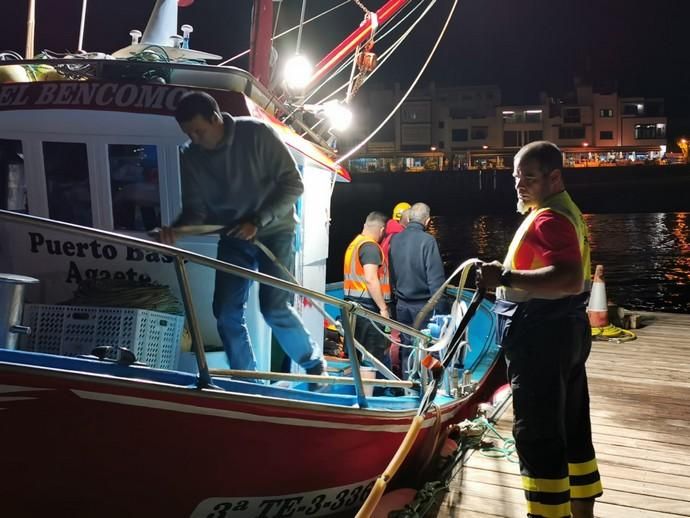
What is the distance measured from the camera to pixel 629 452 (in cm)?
442

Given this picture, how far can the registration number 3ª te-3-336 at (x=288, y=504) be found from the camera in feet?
9.35

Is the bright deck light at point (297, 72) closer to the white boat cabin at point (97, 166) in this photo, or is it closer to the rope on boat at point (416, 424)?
the white boat cabin at point (97, 166)

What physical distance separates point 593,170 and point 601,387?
244 feet

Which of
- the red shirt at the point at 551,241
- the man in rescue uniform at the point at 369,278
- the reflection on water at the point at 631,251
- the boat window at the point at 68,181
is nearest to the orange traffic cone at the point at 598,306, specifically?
the man in rescue uniform at the point at 369,278

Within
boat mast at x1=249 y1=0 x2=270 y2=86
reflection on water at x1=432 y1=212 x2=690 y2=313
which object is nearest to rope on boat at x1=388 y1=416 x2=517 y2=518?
boat mast at x1=249 y1=0 x2=270 y2=86

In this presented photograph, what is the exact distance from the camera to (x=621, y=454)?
439 centimetres

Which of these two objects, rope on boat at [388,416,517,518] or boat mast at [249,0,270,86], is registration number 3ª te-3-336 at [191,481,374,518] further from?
boat mast at [249,0,270,86]

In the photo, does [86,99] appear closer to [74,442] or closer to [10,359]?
[10,359]

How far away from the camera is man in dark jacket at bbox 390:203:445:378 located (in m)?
5.89

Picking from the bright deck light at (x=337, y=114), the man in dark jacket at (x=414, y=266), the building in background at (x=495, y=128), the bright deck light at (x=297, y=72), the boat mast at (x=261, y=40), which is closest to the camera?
the boat mast at (x=261, y=40)

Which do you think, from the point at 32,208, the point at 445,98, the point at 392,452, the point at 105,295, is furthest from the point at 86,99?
the point at 445,98

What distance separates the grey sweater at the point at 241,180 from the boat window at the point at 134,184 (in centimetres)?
22

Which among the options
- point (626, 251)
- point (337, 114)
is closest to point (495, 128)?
point (626, 251)

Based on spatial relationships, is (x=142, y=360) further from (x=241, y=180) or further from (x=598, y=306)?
(x=598, y=306)
